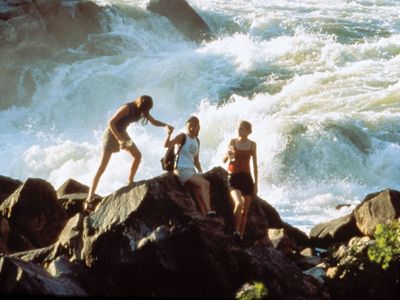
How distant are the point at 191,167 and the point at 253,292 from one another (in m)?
2.41

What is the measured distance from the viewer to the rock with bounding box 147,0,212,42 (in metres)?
28.9

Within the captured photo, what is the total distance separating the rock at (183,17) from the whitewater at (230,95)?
1.49 ft

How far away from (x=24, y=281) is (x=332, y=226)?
6.83m

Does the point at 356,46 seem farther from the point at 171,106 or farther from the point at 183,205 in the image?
the point at 183,205

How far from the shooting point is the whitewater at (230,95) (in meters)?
16.7

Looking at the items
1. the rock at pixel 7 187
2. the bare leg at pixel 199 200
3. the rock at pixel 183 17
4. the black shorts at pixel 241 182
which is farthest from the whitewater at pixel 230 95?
the bare leg at pixel 199 200

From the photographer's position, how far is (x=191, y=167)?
7922mm

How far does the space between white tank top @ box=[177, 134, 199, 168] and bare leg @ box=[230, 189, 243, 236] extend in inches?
26.0

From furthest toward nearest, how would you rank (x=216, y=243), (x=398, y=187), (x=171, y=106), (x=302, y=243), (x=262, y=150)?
(x=171, y=106) → (x=262, y=150) → (x=398, y=187) → (x=302, y=243) → (x=216, y=243)

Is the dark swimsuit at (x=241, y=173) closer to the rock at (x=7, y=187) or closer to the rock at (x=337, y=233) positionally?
the rock at (x=337, y=233)

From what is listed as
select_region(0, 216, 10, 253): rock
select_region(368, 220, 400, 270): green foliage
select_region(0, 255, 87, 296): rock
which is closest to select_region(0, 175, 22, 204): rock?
select_region(0, 216, 10, 253): rock

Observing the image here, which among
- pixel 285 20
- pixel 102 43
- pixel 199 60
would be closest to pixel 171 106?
pixel 199 60

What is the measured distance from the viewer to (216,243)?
682cm

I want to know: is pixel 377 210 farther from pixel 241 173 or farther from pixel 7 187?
pixel 7 187
